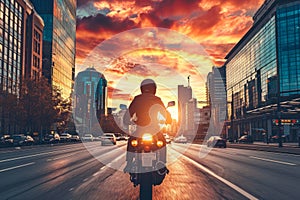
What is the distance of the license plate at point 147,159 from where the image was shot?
631 centimetres

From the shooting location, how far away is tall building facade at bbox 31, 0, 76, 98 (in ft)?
279

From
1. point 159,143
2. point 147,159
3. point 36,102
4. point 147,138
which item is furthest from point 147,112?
point 36,102

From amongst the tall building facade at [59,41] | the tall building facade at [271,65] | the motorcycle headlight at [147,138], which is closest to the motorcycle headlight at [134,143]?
the motorcycle headlight at [147,138]

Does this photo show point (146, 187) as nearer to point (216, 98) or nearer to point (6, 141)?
point (6, 141)

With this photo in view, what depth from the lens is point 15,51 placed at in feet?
205

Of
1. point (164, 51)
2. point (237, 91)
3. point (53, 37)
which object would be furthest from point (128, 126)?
point (237, 91)

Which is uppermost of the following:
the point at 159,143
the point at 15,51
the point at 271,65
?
the point at 15,51

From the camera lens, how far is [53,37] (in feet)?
284

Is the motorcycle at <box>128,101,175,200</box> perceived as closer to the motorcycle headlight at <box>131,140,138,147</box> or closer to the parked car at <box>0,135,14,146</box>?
the motorcycle headlight at <box>131,140,138,147</box>

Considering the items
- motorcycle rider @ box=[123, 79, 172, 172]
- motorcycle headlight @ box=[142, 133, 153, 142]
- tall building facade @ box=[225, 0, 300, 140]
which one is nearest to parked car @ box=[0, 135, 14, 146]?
tall building facade @ box=[225, 0, 300, 140]

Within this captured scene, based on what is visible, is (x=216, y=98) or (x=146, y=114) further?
(x=216, y=98)

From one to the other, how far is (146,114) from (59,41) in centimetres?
9076

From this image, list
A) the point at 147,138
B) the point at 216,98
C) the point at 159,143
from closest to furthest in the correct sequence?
the point at 147,138 → the point at 159,143 → the point at 216,98

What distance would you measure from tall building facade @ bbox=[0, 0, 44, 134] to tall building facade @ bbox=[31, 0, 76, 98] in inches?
226
